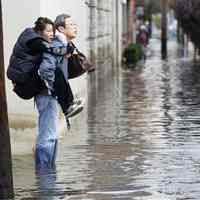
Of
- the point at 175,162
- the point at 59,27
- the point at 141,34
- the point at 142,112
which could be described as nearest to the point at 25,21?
the point at 59,27

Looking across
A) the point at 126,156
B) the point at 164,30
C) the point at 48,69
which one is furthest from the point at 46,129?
the point at 164,30

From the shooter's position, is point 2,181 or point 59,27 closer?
point 2,181

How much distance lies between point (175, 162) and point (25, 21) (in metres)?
2.99

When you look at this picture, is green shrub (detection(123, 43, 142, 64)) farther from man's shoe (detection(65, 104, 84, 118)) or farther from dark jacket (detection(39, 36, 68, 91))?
dark jacket (detection(39, 36, 68, 91))

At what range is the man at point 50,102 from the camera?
970cm

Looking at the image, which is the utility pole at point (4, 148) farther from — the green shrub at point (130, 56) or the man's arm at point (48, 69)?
the green shrub at point (130, 56)

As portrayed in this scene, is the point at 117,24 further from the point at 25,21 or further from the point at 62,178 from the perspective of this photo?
the point at 62,178

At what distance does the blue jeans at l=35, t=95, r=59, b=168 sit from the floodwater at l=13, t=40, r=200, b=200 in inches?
7.0

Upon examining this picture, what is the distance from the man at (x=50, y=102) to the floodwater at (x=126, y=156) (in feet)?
0.72

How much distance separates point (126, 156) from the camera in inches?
436

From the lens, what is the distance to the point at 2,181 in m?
8.12

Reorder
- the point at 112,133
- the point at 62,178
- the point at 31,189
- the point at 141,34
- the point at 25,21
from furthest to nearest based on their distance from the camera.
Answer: the point at 141,34 < the point at 112,133 < the point at 25,21 < the point at 62,178 < the point at 31,189

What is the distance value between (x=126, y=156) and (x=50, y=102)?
1.64 meters

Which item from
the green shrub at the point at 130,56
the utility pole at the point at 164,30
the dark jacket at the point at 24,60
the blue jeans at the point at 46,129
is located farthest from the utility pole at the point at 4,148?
the utility pole at the point at 164,30
